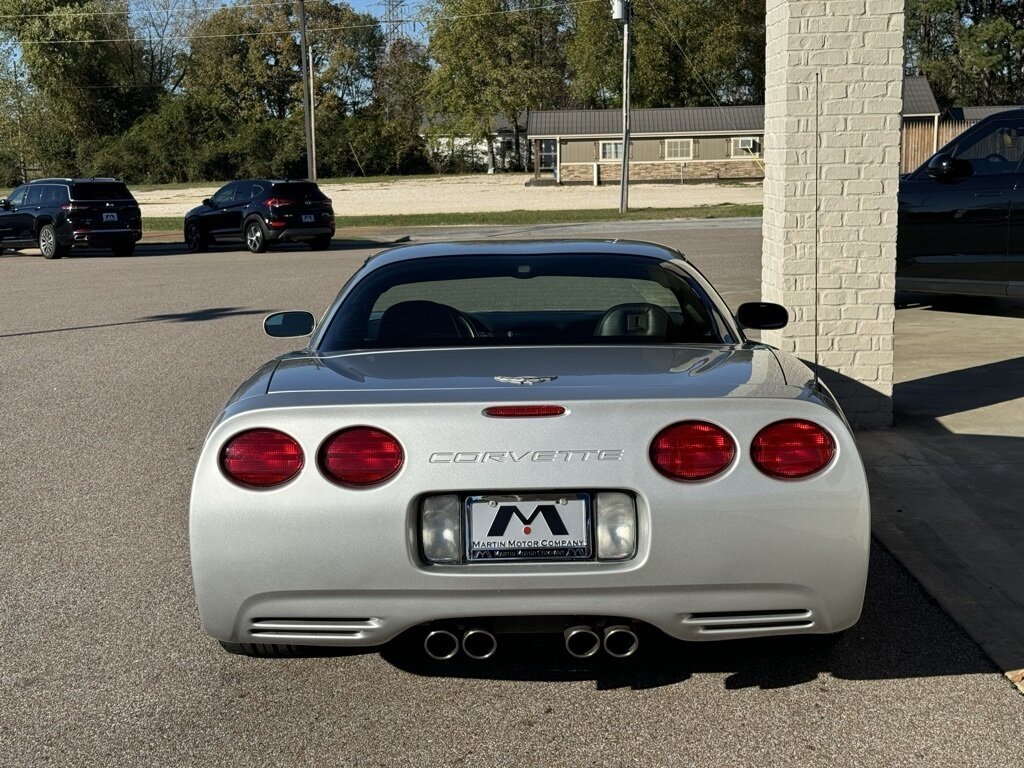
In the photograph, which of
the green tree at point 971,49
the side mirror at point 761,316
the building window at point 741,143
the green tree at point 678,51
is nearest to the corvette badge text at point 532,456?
the side mirror at point 761,316

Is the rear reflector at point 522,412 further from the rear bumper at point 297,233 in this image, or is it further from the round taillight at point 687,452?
the rear bumper at point 297,233

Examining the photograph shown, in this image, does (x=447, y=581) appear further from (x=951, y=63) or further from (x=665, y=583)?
(x=951, y=63)

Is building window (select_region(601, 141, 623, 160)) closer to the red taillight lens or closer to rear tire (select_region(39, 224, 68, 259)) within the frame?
rear tire (select_region(39, 224, 68, 259))

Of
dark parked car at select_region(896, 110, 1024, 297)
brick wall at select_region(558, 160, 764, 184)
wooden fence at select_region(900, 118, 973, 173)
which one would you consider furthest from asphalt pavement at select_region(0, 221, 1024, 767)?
brick wall at select_region(558, 160, 764, 184)

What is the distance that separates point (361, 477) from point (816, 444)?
1.28 m

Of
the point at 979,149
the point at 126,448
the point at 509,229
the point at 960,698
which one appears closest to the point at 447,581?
the point at 960,698

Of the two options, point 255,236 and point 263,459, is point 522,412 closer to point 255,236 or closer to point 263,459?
point 263,459

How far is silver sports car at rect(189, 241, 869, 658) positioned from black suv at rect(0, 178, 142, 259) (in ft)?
85.9

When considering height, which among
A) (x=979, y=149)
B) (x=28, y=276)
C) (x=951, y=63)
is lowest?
(x=28, y=276)

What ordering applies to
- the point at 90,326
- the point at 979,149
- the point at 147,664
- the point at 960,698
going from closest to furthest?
the point at 960,698
the point at 147,664
the point at 979,149
the point at 90,326

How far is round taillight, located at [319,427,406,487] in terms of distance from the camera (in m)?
3.66

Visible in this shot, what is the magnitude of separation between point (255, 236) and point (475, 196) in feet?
108

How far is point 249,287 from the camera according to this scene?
19828 millimetres

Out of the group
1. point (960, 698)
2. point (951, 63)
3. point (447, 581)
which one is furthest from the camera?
point (951, 63)
